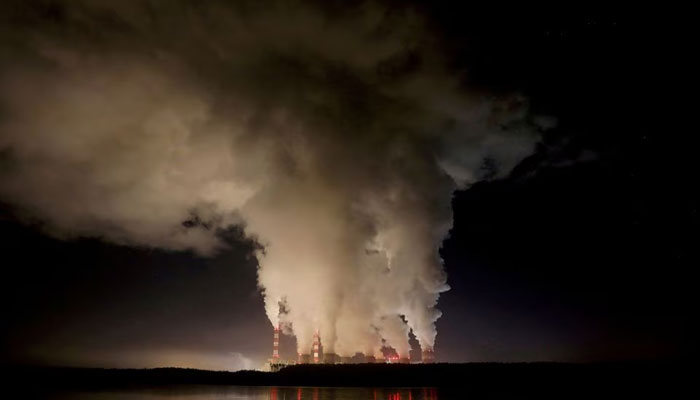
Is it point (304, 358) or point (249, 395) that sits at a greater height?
point (304, 358)

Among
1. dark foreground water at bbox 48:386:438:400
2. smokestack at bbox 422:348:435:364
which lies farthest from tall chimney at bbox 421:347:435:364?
dark foreground water at bbox 48:386:438:400

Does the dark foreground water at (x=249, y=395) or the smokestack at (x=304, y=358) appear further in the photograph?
the smokestack at (x=304, y=358)

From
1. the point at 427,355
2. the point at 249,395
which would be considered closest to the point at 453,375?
the point at 427,355

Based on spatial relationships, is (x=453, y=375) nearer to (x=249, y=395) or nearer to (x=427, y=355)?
(x=427, y=355)

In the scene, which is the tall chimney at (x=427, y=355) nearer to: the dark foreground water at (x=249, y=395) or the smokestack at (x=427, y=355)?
the smokestack at (x=427, y=355)

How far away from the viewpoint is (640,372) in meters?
92.8

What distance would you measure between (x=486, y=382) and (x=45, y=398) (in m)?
69.4

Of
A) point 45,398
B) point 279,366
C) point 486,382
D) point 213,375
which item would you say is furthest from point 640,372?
point 45,398

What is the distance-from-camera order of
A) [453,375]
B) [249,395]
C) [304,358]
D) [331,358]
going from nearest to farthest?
[249,395], [453,375], [331,358], [304,358]

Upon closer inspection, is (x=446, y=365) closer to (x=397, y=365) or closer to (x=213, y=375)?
(x=397, y=365)

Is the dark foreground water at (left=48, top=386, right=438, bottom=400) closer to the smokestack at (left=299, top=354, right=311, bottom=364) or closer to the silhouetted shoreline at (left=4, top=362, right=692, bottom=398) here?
the silhouetted shoreline at (left=4, top=362, right=692, bottom=398)

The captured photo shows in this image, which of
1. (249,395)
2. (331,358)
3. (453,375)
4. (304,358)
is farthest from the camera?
(304,358)

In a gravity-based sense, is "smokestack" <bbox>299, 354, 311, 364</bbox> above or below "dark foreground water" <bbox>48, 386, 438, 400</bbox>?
above

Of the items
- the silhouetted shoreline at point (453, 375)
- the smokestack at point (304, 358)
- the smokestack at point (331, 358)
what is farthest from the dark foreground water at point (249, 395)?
the smokestack at point (304, 358)
